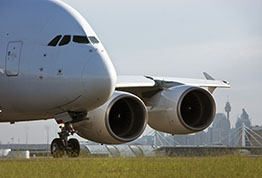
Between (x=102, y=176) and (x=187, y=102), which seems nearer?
(x=102, y=176)

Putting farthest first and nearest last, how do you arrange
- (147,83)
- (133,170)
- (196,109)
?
(196,109) → (147,83) → (133,170)

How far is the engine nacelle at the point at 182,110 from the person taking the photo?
23.4m

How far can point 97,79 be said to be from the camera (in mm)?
18469

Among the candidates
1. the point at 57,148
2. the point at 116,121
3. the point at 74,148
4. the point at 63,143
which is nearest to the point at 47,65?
the point at 63,143

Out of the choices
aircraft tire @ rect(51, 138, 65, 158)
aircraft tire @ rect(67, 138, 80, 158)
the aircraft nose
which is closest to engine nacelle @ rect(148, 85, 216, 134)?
aircraft tire @ rect(67, 138, 80, 158)

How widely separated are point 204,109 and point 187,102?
0.82m

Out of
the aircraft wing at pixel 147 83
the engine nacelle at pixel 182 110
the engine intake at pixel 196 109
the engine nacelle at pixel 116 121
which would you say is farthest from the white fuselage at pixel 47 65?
the engine intake at pixel 196 109

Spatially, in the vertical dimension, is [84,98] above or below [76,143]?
above

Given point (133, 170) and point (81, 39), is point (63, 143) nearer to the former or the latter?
point (81, 39)

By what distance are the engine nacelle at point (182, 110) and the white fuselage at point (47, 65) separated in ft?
15.2

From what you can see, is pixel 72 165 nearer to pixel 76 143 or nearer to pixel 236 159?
pixel 236 159

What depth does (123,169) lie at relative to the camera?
13406mm

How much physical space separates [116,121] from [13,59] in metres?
3.98

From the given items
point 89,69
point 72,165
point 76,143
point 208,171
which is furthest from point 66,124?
point 208,171
